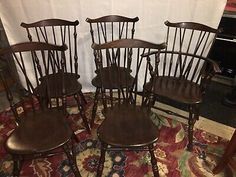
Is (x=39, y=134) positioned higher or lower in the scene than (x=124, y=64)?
lower

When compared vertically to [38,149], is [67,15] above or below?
above

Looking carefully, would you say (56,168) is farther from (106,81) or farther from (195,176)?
(195,176)

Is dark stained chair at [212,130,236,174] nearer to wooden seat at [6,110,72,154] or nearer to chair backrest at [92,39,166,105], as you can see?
chair backrest at [92,39,166,105]

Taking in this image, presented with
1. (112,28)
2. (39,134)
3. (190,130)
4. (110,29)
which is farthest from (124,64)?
(39,134)

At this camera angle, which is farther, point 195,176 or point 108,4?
point 108,4

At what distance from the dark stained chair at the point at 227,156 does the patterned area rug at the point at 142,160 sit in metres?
0.06

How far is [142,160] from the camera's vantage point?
5.52 ft

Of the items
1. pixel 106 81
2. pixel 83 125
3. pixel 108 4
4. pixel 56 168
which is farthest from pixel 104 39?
pixel 56 168

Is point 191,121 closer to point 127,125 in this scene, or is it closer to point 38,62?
point 127,125

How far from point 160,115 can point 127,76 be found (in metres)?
0.58

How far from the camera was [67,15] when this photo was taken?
208 centimetres

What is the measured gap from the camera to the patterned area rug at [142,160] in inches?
62.6

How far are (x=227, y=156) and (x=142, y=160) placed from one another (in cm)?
60

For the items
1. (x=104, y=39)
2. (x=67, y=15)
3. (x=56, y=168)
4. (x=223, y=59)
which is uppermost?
(x=67, y=15)
